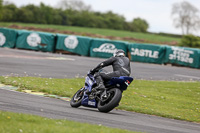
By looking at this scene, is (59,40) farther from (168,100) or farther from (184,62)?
(168,100)

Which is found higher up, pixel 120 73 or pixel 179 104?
pixel 120 73

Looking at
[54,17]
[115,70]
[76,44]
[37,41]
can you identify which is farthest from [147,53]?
[54,17]

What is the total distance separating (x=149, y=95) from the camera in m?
15.5

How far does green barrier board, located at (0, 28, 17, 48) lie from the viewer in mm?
37031

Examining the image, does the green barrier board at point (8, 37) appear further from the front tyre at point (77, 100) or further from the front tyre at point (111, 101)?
the front tyre at point (111, 101)

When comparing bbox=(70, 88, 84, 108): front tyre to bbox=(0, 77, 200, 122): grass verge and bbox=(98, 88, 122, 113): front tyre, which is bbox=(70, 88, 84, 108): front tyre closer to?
bbox=(98, 88, 122, 113): front tyre

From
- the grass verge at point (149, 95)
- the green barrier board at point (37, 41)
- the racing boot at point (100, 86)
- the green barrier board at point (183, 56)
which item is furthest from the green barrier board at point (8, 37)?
the racing boot at point (100, 86)

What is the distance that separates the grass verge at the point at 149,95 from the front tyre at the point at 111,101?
6.45 feet

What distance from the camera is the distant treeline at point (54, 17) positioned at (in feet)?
283

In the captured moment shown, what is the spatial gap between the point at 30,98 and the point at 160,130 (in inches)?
174

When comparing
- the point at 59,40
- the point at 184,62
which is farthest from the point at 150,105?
the point at 59,40

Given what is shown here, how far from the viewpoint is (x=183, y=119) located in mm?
11562

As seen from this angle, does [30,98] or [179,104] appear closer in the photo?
[30,98]

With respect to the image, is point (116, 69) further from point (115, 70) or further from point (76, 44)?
point (76, 44)
